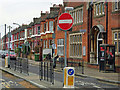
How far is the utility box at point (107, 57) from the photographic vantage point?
2134cm

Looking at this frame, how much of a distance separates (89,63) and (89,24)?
4569mm

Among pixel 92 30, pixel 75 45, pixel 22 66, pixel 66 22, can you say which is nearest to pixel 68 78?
pixel 66 22

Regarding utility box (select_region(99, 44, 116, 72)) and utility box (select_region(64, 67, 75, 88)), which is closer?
utility box (select_region(64, 67, 75, 88))

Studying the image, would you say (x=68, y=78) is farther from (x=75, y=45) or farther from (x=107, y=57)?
(x=75, y=45)

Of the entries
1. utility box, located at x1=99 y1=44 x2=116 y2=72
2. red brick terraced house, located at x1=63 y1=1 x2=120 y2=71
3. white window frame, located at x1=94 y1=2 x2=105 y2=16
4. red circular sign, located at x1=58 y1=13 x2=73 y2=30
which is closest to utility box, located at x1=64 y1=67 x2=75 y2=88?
red circular sign, located at x1=58 y1=13 x2=73 y2=30

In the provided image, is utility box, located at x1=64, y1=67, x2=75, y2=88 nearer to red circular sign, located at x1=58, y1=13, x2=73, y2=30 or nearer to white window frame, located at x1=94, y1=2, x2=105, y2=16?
red circular sign, located at x1=58, y1=13, x2=73, y2=30

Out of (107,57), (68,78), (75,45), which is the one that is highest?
(75,45)

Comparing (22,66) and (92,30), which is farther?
(92,30)

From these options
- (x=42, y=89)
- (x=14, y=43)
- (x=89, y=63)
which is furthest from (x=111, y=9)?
(x=14, y=43)

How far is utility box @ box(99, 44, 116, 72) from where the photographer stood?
840 inches

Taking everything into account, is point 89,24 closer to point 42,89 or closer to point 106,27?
point 106,27

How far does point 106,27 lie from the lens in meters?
24.1

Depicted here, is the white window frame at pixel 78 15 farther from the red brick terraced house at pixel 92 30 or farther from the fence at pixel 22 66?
the fence at pixel 22 66

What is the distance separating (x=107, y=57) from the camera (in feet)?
70.9
